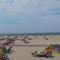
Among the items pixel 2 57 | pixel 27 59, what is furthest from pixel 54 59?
pixel 2 57

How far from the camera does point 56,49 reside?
30.4 metres

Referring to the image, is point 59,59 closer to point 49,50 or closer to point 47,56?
point 47,56

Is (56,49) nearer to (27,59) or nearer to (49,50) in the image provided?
(49,50)

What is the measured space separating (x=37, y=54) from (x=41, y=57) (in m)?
0.92

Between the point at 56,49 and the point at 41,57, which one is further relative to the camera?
the point at 56,49

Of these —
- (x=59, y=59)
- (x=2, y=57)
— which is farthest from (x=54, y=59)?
(x=2, y=57)

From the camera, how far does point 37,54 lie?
24.7 m

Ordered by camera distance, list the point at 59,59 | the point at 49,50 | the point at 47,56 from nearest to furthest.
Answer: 1. the point at 59,59
2. the point at 47,56
3. the point at 49,50

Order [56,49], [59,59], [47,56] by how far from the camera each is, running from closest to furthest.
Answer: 1. [59,59]
2. [47,56]
3. [56,49]

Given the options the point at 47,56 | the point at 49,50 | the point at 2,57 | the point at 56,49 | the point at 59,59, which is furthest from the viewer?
the point at 56,49

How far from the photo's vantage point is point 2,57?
18.5 m

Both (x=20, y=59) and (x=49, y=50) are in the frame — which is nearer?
(x=20, y=59)

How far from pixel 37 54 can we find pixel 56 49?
6.12 metres

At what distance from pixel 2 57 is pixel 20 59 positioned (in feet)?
14.4
